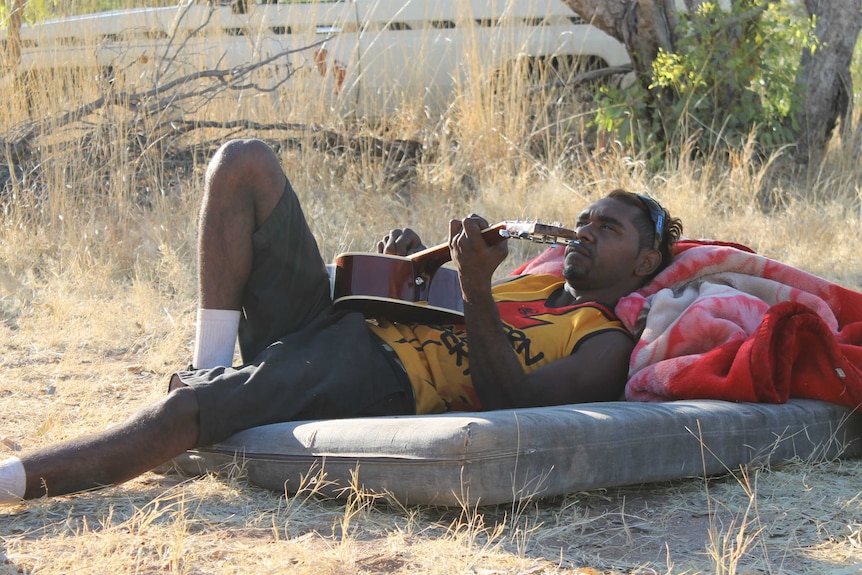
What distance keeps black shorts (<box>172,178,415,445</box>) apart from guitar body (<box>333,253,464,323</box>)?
6 cm

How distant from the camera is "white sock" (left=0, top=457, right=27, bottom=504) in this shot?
240 centimetres

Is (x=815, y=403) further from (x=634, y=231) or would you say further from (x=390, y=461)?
(x=390, y=461)

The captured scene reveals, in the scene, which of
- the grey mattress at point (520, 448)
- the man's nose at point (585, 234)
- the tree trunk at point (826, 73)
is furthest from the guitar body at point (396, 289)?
the tree trunk at point (826, 73)

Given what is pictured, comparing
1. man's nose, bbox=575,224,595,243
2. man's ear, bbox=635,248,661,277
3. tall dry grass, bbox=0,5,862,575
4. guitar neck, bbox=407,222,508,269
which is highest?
man's nose, bbox=575,224,595,243

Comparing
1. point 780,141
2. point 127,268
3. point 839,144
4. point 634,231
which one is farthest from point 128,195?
point 839,144

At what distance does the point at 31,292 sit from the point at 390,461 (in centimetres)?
331

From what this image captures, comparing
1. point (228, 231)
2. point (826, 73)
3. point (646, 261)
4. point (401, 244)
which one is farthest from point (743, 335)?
point (826, 73)

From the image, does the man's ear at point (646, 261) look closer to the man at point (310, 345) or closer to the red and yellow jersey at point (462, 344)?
the man at point (310, 345)

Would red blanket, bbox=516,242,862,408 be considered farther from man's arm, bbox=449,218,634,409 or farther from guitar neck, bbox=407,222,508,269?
guitar neck, bbox=407,222,508,269

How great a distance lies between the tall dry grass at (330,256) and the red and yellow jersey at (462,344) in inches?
19.8

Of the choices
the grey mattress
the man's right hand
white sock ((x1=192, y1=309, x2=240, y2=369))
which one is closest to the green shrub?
the man's right hand

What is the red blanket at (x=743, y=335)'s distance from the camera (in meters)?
2.79

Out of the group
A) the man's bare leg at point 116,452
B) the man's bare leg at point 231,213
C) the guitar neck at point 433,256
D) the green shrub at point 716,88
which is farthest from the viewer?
the green shrub at point 716,88

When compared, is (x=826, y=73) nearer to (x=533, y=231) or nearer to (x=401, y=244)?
(x=401, y=244)
